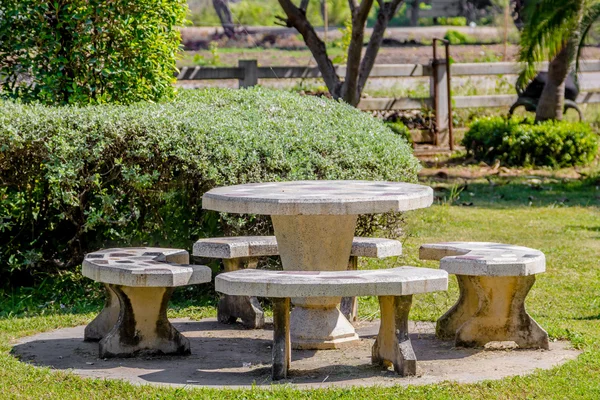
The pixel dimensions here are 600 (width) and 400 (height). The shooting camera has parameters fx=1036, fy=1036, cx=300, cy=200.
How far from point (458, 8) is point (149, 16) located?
37975 millimetres

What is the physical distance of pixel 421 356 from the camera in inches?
238

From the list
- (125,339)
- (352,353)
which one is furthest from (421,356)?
(125,339)

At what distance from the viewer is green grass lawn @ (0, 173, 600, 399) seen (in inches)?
203

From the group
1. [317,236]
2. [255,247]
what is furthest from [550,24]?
[317,236]

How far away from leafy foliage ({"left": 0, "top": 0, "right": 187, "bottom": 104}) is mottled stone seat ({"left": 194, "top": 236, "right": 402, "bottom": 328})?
220cm

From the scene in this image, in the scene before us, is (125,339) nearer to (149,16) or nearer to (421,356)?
(421,356)

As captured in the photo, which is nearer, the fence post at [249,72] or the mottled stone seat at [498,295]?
the mottled stone seat at [498,295]

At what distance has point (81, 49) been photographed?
27.1 feet

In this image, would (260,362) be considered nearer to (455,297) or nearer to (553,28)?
(455,297)

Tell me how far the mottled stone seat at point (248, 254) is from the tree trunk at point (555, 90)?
8900 mm

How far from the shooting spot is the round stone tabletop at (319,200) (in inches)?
219

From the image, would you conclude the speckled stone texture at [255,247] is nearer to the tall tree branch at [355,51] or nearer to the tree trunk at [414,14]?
the tall tree branch at [355,51]

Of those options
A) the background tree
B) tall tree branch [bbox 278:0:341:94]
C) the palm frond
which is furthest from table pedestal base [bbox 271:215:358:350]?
the palm frond

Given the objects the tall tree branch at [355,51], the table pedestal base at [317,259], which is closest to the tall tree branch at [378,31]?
the tall tree branch at [355,51]
